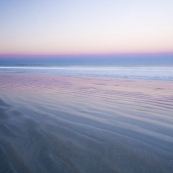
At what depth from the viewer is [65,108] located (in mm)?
4777

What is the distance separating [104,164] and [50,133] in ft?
4.09

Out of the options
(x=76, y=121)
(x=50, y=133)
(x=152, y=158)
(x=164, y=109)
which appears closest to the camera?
(x=152, y=158)

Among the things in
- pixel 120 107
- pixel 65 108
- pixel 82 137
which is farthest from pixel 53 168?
pixel 120 107

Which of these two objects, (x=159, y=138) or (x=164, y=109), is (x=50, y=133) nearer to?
(x=159, y=138)

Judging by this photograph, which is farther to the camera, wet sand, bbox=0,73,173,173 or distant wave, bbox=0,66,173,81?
distant wave, bbox=0,66,173,81

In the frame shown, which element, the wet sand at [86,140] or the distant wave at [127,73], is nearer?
the wet sand at [86,140]

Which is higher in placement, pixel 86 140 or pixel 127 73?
pixel 86 140

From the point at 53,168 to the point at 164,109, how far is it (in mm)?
3564

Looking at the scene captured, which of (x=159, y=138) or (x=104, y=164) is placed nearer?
(x=104, y=164)

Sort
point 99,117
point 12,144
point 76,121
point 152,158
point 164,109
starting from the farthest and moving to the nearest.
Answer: point 164,109 < point 99,117 < point 76,121 < point 12,144 < point 152,158

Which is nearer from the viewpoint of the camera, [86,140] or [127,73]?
[86,140]

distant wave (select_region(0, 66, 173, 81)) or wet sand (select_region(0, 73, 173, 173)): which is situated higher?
wet sand (select_region(0, 73, 173, 173))

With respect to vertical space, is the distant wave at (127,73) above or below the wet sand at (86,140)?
below

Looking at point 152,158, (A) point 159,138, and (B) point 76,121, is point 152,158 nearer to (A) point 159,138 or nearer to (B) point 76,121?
(A) point 159,138
